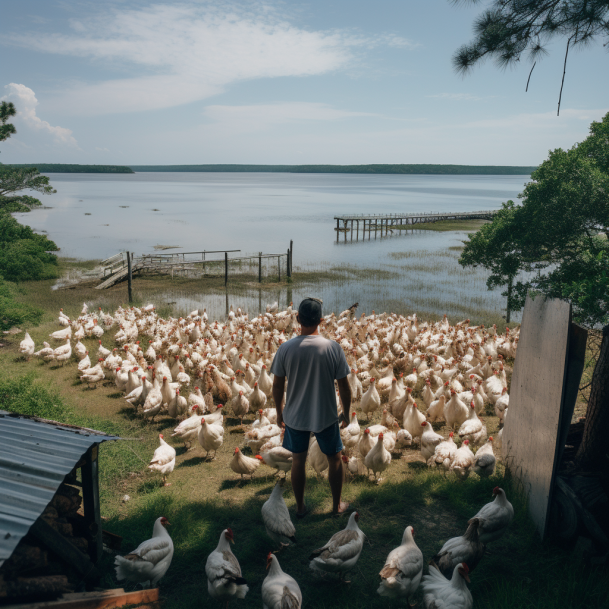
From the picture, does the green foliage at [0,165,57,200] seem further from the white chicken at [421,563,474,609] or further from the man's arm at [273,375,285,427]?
the white chicken at [421,563,474,609]

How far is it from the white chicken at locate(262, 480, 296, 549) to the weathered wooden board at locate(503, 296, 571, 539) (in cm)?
264

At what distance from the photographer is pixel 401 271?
27859mm

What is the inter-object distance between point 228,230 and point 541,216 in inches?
1782

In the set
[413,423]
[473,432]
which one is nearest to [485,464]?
[473,432]

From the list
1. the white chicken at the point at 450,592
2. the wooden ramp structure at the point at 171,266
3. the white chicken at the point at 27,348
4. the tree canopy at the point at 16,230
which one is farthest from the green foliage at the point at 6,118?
the white chicken at the point at 450,592

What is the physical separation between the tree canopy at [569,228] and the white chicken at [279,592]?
11.9 feet

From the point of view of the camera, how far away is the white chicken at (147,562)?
395 cm

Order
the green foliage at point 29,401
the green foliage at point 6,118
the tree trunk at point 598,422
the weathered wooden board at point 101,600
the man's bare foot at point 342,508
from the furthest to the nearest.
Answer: the green foliage at point 6,118, the green foliage at point 29,401, the man's bare foot at point 342,508, the tree trunk at point 598,422, the weathered wooden board at point 101,600

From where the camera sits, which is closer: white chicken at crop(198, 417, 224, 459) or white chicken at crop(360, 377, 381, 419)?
white chicken at crop(198, 417, 224, 459)

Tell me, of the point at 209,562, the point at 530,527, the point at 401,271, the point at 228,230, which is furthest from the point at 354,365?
the point at 228,230

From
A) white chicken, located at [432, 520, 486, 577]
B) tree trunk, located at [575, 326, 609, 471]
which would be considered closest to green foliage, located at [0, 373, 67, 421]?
white chicken, located at [432, 520, 486, 577]

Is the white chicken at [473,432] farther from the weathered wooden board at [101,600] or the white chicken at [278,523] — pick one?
the weathered wooden board at [101,600]

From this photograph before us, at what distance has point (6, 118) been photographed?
1775cm

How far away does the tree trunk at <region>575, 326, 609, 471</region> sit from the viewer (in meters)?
5.00
